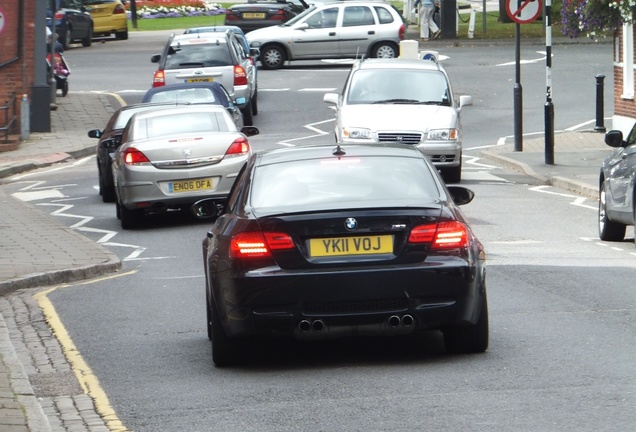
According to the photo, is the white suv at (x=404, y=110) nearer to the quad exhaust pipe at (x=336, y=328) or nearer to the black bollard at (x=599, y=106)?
the black bollard at (x=599, y=106)

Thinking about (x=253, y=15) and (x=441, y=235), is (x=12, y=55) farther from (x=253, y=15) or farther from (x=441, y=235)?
(x=441, y=235)

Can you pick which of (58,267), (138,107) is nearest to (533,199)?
(138,107)

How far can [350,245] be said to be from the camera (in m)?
8.68

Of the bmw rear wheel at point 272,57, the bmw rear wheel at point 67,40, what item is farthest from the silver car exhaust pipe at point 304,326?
the bmw rear wheel at point 67,40

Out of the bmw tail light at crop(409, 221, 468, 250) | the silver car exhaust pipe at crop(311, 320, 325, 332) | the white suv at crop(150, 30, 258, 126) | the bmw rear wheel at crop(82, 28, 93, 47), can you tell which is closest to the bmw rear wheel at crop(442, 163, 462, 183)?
the white suv at crop(150, 30, 258, 126)

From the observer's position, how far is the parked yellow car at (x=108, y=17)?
53000 mm

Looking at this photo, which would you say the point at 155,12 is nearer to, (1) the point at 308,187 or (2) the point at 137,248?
(2) the point at 137,248

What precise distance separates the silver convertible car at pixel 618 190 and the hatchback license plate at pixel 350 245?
21.8ft

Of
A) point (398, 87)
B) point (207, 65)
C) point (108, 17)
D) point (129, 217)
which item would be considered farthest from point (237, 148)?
point (108, 17)

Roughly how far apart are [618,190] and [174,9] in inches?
2179

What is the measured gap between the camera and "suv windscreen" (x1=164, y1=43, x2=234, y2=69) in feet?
100

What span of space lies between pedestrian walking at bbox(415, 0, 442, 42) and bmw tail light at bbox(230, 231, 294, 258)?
39823 mm

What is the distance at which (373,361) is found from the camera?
30.2 feet

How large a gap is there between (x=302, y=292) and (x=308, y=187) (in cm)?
84
